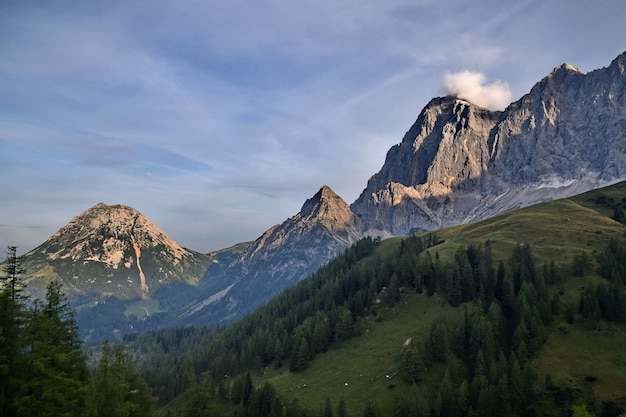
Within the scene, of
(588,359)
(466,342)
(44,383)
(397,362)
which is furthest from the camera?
(397,362)

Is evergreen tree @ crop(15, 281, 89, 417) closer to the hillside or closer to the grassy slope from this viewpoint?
the hillside

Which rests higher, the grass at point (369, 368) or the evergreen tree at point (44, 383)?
the evergreen tree at point (44, 383)

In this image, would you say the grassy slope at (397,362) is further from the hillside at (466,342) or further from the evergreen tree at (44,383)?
the evergreen tree at (44,383)

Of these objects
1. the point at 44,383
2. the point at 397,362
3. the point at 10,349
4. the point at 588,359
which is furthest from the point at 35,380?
the point at 588,359

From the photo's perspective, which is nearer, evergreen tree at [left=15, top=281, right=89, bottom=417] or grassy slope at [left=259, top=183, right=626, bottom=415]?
evergreen tree at [left=15, top=281, right=89, bottom=417]

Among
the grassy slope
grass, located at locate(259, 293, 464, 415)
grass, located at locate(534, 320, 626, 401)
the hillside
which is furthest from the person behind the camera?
grass, located at locate(259, 293, 464, 415)

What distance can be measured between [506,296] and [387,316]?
51.4 meters

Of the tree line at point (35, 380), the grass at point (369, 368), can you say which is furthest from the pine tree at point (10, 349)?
the grass at point (369, 368)

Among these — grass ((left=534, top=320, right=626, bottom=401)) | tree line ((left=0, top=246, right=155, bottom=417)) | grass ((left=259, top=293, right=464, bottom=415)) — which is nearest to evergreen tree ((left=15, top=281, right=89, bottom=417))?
tree line ((left=0, top=246, right=155, bottom=417))

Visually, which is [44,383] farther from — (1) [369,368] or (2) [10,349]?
(1) [369,368]

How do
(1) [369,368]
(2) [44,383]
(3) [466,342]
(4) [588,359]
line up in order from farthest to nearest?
(1) [369,368]
(3) [466,342]
(4) [588,359]
(2) [44,383]

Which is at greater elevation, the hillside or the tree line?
the tree line

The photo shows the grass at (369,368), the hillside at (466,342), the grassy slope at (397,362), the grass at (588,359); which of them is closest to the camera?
the grass at (588,359)

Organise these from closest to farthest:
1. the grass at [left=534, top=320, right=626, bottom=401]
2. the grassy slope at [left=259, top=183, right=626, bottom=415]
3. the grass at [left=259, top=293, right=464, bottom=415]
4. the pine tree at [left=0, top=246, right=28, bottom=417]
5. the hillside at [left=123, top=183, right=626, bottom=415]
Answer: the pine tree at [left=0, top=246, right=28, bottom=417] < the grass at [left=534, top=320, right=626, bottom=401] < the hillside at [left=123, top=183, right=626, bottom=415] < the grassy slope at [left=259, top=183, right=626, bottom=415] < the grass at [left=259, top=293, right=464, bottom=415]
